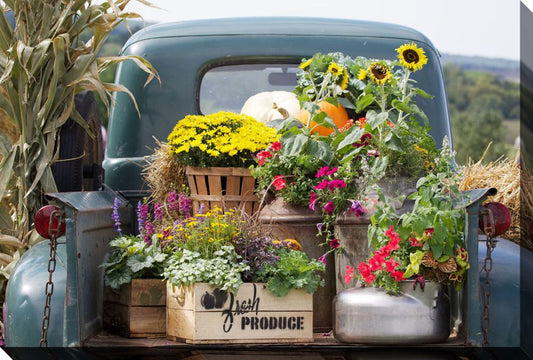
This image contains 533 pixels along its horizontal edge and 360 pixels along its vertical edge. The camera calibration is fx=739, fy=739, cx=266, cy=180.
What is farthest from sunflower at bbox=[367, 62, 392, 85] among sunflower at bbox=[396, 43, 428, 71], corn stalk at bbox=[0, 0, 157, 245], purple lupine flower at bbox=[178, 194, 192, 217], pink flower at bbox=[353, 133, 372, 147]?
corn stalk at bbox=[0, 0, 157, 245]

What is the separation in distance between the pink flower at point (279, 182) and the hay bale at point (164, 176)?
0.76 metres

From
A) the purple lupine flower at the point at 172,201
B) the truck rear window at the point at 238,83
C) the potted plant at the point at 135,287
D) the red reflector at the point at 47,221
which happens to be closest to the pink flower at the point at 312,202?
the potted plant at the point at 135,287

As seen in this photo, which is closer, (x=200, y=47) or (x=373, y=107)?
(x=373, y=107)

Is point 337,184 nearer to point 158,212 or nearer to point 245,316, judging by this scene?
point 245,316

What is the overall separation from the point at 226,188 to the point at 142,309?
2.88ft

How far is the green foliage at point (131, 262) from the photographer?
3.07m

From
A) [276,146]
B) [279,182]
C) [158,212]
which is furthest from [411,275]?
[158,212]

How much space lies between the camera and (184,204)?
3.75 m

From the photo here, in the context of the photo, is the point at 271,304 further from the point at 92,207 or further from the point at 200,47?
the point at 200,47

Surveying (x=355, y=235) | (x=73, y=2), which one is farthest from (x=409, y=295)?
(x=73, y=2)

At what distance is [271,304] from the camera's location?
286cm

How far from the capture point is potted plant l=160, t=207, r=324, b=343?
9.29 ft

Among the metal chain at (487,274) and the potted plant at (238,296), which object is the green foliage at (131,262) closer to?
the potted plant at (238,296)

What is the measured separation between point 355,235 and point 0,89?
6.84 ft
